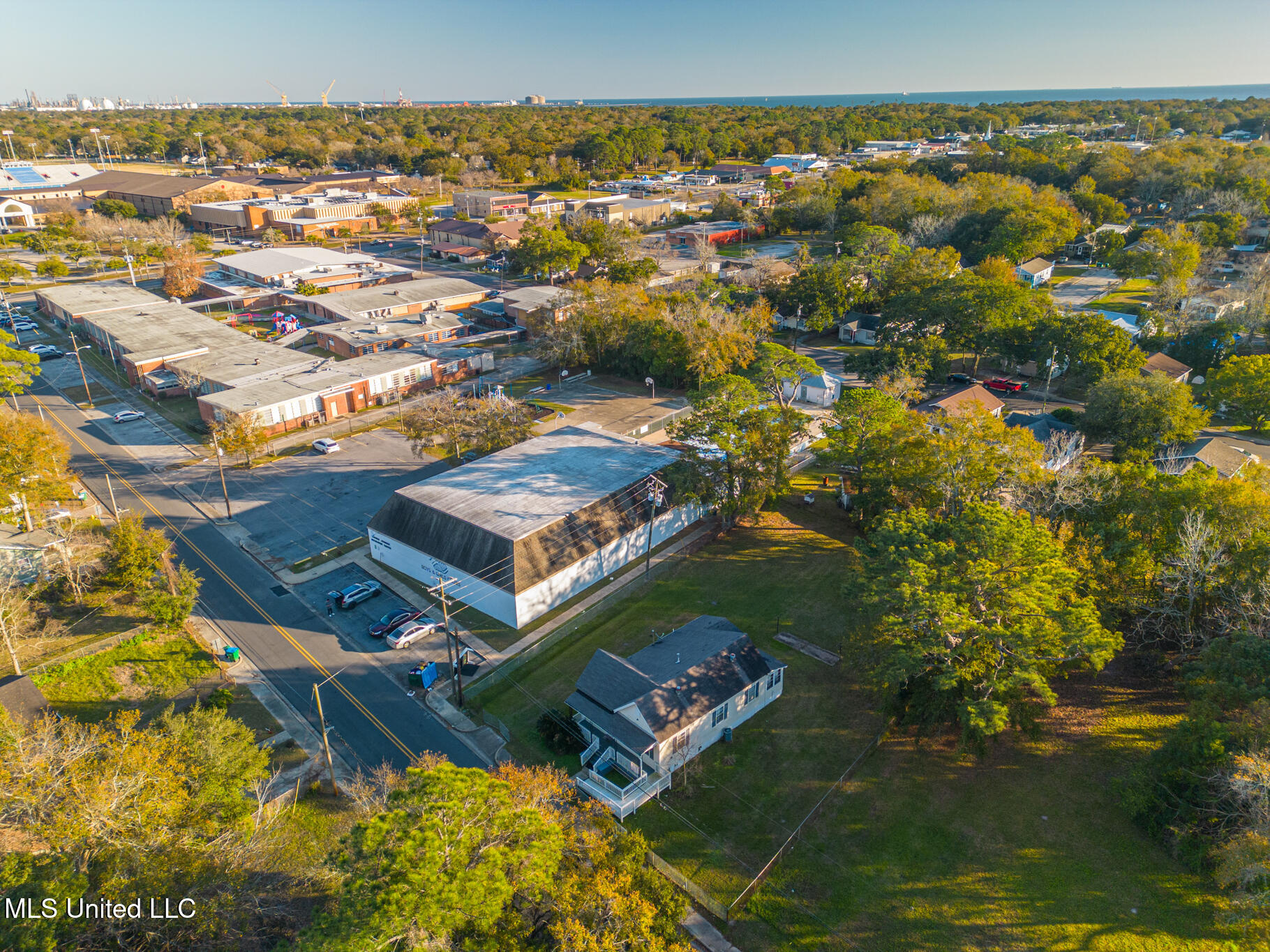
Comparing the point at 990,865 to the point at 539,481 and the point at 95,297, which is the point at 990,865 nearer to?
the point at 539,481

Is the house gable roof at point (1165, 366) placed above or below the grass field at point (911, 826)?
above

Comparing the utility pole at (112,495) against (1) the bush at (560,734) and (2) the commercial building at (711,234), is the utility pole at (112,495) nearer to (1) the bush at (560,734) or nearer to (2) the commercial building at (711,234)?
(1) the bush at (560,734)

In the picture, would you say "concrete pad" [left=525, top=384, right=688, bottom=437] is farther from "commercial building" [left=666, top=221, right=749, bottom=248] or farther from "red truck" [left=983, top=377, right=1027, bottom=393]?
"commercial building" [left=666, top=221, right=749, bottom=248]

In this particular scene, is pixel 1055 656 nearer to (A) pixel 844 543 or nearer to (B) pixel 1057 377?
(A) pixel 844 543

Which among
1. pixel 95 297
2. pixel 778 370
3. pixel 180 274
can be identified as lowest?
pixel 778 370

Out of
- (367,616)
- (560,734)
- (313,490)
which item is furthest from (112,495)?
(560,734)

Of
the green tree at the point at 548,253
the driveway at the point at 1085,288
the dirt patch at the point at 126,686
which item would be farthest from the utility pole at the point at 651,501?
the driveway at the point at 1085,288

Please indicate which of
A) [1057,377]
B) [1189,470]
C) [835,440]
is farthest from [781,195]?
[1189,470]
